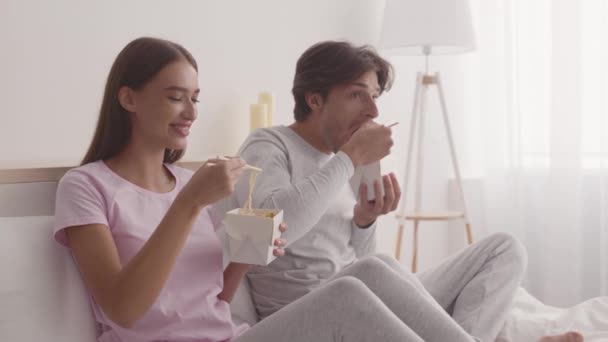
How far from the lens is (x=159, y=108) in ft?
5.20

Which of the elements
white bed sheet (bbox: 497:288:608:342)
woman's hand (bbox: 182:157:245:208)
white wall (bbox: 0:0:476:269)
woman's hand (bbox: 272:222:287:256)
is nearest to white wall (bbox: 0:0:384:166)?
white wall (bbox: 0:0:476:269)

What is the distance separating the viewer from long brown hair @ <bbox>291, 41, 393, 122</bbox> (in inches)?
81.7

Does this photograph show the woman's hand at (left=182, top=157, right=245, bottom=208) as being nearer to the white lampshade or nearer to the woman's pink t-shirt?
the woman's pink t-shirt

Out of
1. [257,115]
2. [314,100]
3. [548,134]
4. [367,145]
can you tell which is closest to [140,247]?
[367,145]

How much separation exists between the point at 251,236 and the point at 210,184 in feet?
0.57

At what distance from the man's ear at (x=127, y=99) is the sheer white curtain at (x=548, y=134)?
2.68 m

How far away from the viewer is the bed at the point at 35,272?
4.62 feet

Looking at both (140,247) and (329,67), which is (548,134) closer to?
(329,67)

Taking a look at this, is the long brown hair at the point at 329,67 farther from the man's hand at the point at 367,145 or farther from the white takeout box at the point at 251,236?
the white takeout box at the point at 251,236

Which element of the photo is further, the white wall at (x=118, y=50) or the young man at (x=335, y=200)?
the white wall at (x=118, y=50)

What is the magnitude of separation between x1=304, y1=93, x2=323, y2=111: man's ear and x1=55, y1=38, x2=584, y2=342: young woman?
20.5 inches

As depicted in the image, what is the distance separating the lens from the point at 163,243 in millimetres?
1404

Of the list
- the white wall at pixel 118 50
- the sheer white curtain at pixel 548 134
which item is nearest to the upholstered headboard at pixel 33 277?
the white wall at pixel 118 50

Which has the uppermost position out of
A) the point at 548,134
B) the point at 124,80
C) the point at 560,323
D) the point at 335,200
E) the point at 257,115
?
the point at 124,80
